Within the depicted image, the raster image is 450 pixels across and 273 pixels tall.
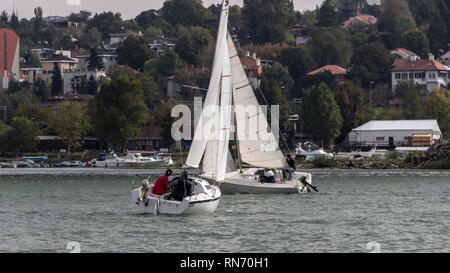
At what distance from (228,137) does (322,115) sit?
7943cm

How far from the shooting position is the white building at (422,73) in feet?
614

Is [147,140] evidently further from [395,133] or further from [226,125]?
[226,125]

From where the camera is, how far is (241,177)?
183 feet

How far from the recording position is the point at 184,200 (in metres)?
40.0

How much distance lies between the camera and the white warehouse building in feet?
423

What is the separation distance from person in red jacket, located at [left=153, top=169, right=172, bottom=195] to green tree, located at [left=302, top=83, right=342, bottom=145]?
86.2 m

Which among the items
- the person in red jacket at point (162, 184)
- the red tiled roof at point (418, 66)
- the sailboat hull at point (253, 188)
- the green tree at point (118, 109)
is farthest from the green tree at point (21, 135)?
the person in red jacket at point (162, 184)

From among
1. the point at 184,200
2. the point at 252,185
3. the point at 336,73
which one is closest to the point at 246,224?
the point at 184,200

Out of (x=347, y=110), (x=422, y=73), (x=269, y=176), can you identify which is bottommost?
(x=269, y=176)

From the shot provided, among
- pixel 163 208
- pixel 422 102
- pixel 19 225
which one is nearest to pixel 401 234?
pixel 163 208

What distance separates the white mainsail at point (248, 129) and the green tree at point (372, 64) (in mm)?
131188

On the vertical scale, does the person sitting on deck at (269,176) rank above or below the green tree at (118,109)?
below

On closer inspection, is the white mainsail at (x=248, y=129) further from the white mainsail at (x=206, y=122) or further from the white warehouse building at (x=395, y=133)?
the white warehouse building at (x=395, y=133)
